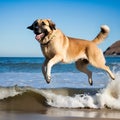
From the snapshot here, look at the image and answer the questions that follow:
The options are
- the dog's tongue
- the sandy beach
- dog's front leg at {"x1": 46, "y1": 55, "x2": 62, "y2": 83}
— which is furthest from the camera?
the dog's tongue

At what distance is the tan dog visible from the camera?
854 centimetres

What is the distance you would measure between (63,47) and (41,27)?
3.10 ft

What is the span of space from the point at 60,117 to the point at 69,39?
260 cm

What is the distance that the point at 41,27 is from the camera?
8531 mm

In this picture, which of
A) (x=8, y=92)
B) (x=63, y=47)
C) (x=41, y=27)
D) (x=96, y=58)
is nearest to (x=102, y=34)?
(x=96, y=58)

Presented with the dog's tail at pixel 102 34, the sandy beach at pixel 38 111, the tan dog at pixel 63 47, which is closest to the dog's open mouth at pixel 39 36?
the tan dog at pixel 63 47

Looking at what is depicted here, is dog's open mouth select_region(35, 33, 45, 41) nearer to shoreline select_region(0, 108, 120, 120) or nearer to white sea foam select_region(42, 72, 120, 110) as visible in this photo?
shoreline select_region(0, 108, 120, 120)

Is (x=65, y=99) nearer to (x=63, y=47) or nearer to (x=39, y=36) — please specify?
(x=63, y=47)

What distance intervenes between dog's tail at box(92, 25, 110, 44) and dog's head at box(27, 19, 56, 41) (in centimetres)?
171

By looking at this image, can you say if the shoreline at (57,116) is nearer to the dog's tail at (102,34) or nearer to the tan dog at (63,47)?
the tan dog at (63,47)

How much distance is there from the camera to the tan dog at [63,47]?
854 cm

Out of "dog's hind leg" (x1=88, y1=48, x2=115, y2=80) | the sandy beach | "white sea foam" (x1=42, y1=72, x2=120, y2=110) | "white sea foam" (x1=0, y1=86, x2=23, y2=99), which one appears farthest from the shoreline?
"white sea foam" (x1=0, y1=86, x2=23, y2=99)

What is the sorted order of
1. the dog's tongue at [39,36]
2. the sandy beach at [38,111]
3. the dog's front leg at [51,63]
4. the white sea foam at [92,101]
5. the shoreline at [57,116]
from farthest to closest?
1. the white sea foam at [92,101]
2. the dog's tongue at [39,36]
3. the dog's front leg at [51,63]
4. the sandy beach at [38,111]
5. the shoreline at [57,116]

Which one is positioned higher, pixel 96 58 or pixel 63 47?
pixel 63 47
